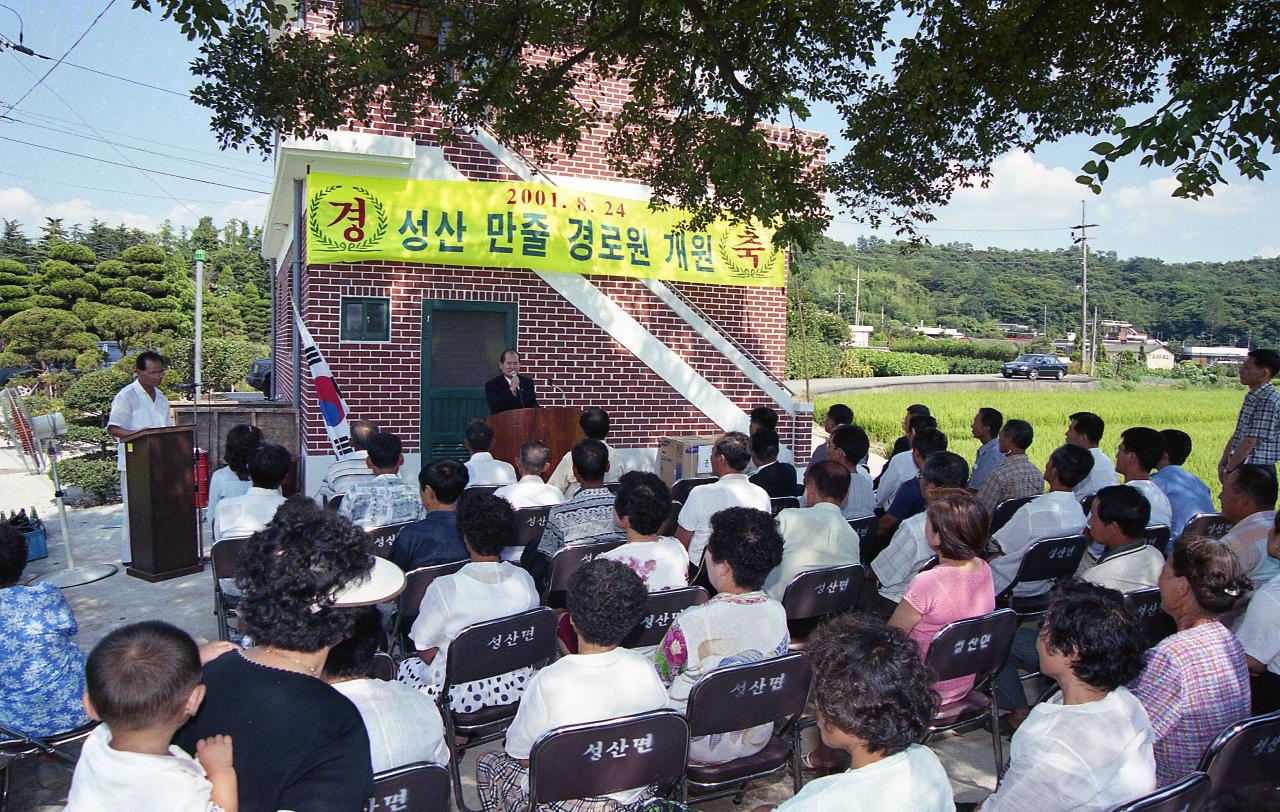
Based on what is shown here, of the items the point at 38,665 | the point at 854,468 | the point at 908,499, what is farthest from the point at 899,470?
the point at 38,665

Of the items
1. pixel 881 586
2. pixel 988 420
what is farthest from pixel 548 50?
pixel 881 586

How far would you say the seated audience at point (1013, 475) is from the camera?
5.64m

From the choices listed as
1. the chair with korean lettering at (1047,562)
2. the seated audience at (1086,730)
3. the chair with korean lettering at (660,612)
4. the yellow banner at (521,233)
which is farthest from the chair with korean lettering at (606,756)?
the yellow banner at (521,233)

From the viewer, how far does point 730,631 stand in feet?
9.62

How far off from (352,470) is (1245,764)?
4.56 metres

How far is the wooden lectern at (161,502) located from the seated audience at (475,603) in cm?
405

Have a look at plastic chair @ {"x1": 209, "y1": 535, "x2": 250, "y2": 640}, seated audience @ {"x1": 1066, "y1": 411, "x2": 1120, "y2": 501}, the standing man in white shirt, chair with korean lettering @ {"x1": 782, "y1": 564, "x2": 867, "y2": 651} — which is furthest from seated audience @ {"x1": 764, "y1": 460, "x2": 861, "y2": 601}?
the standing man in white shirt

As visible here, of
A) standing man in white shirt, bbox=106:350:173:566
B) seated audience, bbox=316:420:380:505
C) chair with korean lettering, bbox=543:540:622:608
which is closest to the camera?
chair with korean lettering, bbox=543:540:622:608

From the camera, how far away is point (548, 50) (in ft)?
30.1

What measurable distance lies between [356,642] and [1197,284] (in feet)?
393

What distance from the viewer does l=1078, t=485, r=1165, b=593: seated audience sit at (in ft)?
12.4

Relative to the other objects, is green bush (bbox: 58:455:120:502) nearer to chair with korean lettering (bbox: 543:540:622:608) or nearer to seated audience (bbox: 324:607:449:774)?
chair with korean lettering (bbox: 543:540:622:608)

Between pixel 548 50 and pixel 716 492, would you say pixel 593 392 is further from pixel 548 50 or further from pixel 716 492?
pixel 716 492

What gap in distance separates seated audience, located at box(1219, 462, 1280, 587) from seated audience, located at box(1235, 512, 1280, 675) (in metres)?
1.07
